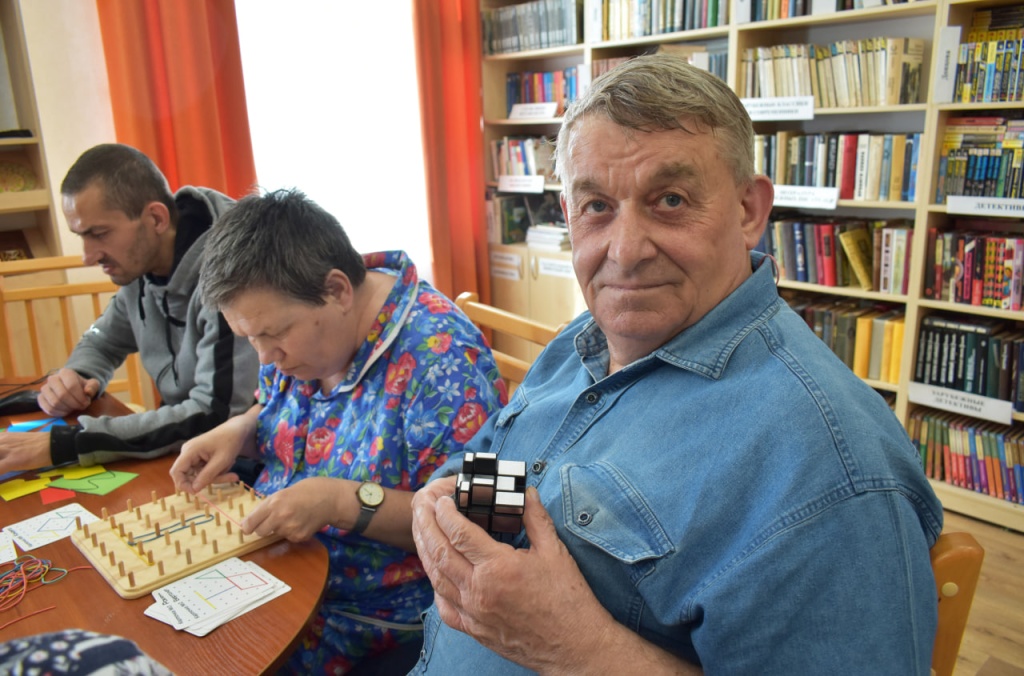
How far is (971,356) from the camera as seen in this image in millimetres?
2514

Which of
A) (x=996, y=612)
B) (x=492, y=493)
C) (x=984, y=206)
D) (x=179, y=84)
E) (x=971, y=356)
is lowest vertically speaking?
(x=996, y=612)

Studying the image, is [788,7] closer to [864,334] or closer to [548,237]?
[864,334]

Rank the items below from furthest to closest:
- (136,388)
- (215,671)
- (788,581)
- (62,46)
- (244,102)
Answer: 1. (244,102)
2. (62,46)
3. (136,388)
4. (215,671)
5. (788,581)

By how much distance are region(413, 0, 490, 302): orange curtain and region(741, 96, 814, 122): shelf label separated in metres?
1.63

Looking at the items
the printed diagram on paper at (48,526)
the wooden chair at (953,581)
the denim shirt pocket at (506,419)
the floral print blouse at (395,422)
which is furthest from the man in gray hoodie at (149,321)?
the wooden chair at (953,581)

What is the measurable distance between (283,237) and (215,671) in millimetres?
703

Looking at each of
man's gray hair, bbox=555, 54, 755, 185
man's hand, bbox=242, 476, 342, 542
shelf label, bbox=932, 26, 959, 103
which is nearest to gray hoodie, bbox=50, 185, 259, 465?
man's hand, bbox=242, 476, 342, 542

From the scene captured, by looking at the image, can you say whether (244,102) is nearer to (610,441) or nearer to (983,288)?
(610,441)

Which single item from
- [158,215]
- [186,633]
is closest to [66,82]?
[158,215]

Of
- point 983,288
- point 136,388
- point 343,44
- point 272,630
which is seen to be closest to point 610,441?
point 272,630

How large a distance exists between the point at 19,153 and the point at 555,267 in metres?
2.45

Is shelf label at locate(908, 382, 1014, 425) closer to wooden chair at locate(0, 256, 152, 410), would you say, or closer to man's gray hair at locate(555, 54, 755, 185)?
man's gray hair at locate(555, 54, 755, 185)

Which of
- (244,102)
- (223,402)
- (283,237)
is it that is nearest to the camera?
(283,237)

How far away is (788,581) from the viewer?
675 mm
